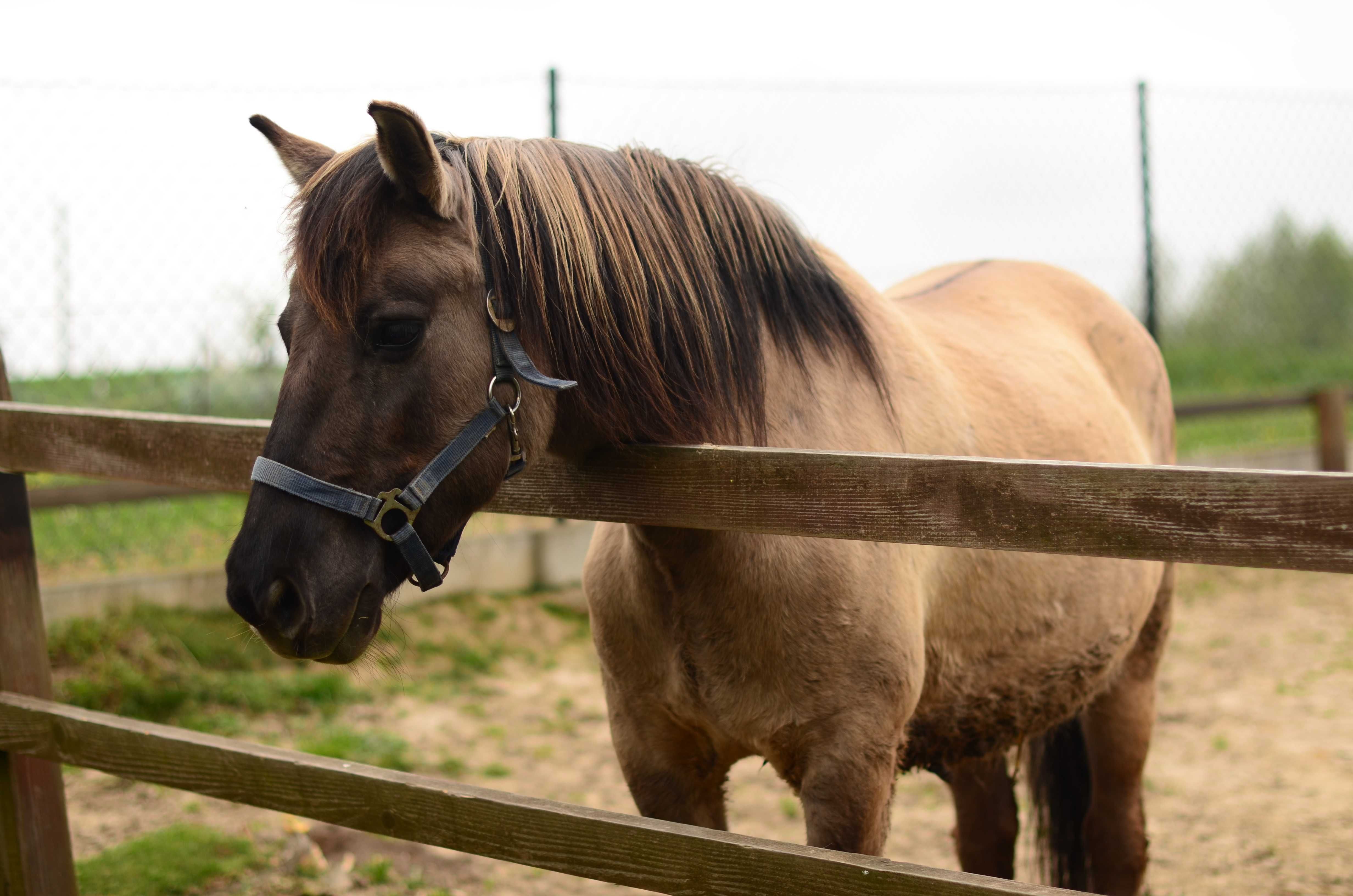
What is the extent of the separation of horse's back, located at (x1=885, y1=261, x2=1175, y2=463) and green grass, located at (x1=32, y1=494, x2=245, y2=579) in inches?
144

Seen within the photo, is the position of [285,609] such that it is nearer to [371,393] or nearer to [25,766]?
[371,393]

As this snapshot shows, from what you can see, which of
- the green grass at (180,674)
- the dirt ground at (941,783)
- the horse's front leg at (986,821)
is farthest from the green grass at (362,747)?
the horse's front leg at (986,821)

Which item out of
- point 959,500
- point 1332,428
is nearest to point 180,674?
point 959,500

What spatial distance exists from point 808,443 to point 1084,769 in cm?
188

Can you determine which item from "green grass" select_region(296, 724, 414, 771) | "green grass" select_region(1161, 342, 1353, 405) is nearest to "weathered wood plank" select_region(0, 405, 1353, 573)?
"green grass" select_region(296, 724, 414, 771)

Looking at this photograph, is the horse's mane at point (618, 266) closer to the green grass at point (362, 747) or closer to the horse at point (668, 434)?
the horse at point (668, 434)

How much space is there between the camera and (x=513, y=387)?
1.75 meters

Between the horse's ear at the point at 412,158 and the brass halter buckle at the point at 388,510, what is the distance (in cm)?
45

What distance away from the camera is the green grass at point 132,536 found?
5371 mm

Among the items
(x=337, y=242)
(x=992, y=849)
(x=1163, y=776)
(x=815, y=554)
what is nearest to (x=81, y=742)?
(x=337, y=242)

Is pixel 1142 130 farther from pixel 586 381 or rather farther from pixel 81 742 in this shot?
pixel 81 742

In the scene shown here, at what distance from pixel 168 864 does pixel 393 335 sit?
2361 mm

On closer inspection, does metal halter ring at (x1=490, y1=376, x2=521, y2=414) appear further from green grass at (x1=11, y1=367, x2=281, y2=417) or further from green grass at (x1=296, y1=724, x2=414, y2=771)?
green grass at (x1=11, y1=367, x2=281, y2=417)

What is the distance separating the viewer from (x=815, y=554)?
2.04 metres
